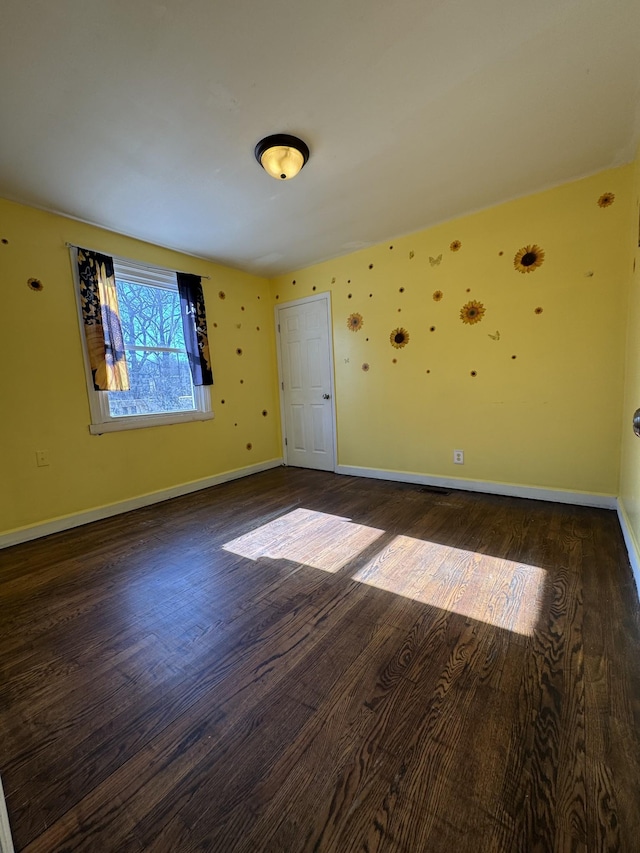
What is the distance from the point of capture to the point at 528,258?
9.00 ft

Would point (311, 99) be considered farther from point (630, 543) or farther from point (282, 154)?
point (630, 543)

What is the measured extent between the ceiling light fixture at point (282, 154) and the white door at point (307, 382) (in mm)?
1933

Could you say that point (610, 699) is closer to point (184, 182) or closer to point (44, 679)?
point (44, 679)

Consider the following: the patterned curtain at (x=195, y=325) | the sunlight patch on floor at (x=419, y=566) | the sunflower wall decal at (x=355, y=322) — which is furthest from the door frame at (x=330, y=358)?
the sunlight patch on floor at (x=419, y=566)

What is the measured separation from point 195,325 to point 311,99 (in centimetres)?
234

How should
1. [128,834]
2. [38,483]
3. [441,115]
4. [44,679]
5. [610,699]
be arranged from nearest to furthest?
[128,834] < [610,699] < [44,679] < [441,115] < [38,483]

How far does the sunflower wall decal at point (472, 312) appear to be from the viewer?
299cm

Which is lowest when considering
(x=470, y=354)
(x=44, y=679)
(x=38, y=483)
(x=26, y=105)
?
(x=44, y=679)

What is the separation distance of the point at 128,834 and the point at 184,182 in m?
3.08

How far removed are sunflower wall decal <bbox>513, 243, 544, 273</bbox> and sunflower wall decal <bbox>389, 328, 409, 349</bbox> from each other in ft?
3.49

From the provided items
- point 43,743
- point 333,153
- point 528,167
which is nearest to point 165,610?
point 43,743

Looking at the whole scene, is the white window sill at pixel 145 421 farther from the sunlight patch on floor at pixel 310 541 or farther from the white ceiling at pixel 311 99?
the white ceiling at pixel 311 99

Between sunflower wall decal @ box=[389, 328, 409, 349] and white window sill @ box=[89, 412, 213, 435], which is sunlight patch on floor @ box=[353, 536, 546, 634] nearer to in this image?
sunflower wall decal @ box=[389, 328, 409, 349]

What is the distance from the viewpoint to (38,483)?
2.67 meters
